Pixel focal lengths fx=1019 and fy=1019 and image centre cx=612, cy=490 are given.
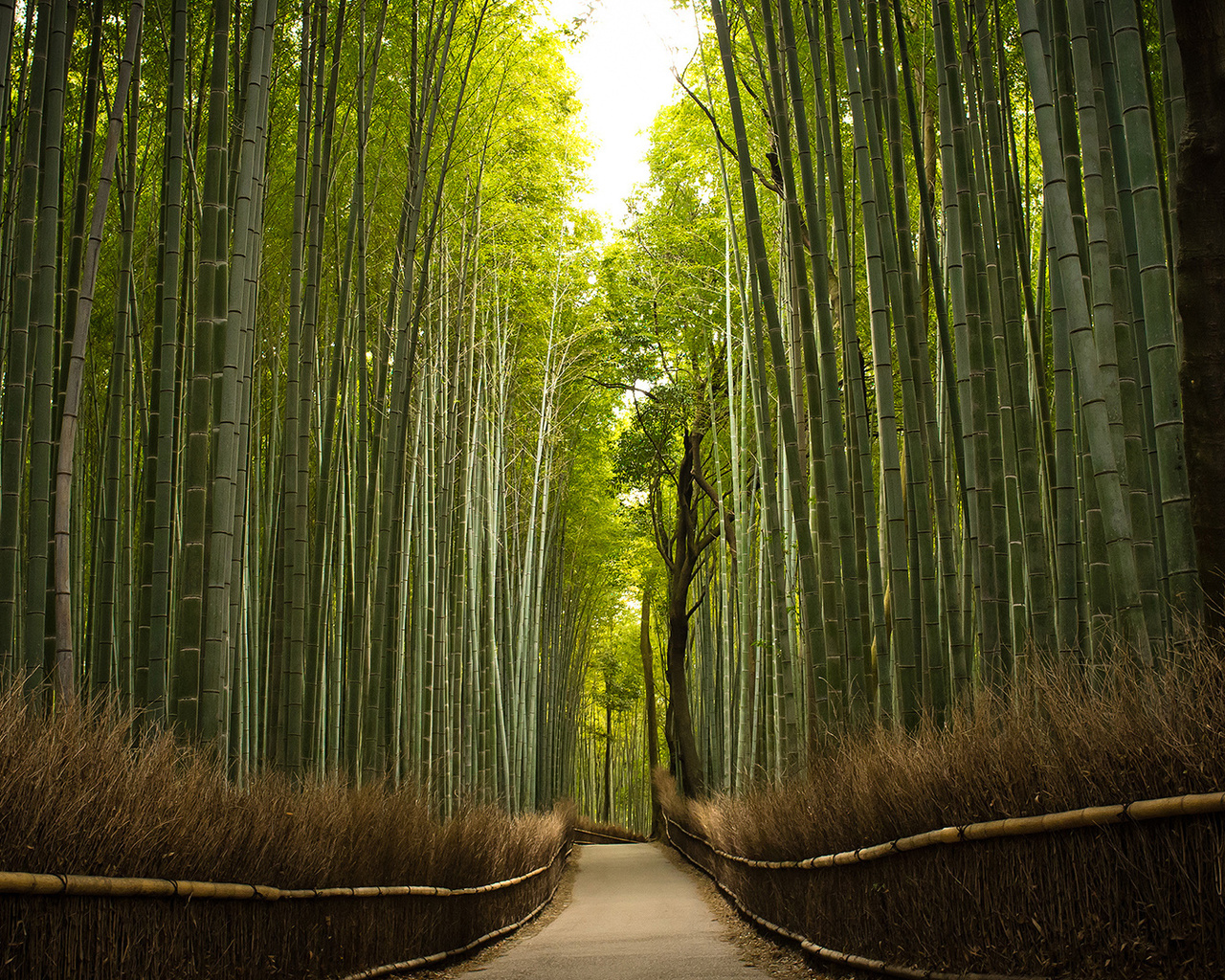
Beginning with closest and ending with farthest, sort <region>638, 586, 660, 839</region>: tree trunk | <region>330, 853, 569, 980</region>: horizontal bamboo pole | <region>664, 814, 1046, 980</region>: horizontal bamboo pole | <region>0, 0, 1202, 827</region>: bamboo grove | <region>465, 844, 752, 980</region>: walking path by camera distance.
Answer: <region>664, 814, 1046, 980</region>: horizontal bamboo pole, <region>0, 0, 1202, 827</region>: bamboo grove, <region>330, 853, 569, 980</region>: horizontal bamboo pole, <region>465, 844, 752, 980</region>: walking path, <region>638, 586, 660, 839</region>: tree trunk

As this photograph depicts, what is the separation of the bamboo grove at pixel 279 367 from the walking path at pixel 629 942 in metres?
1.04

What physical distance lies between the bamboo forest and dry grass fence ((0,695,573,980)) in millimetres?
124

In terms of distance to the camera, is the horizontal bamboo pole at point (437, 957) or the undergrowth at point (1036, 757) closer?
the undergrowth at point (1036, 757)

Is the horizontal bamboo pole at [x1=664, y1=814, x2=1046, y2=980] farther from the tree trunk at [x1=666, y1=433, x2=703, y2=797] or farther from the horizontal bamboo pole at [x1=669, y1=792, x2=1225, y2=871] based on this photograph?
the tree trunk at [x1=666, y1=433, x2=703, y2=797]

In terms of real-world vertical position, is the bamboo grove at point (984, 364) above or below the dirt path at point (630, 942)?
above

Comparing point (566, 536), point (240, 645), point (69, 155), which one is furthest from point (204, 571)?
point (566, 536)

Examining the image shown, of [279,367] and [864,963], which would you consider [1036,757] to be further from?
[279,367]

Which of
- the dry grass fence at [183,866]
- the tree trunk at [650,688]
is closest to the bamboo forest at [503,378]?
the dry grass fence at [183,866]

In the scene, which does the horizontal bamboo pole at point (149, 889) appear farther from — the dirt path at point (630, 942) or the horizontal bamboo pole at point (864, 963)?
the horizontal bamboo pole at point (864, 963)

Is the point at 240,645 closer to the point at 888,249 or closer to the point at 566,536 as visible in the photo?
the point at 888,249

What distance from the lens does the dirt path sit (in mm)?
3430

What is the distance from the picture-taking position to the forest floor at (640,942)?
3494 millimetres

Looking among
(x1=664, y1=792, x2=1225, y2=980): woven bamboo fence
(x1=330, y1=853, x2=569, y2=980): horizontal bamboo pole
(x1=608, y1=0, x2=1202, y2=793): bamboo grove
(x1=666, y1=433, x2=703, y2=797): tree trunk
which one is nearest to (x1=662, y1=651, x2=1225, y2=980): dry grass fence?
(x1=664, y1=792, x2=1225, y2=980): woven bamboo fence

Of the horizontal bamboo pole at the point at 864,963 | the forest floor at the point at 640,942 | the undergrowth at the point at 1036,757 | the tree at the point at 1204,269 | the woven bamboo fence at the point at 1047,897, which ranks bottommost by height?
the forest floor at the point at 640,942
